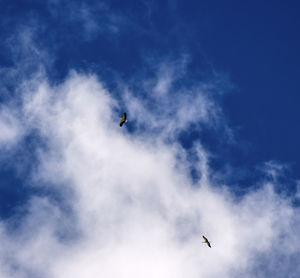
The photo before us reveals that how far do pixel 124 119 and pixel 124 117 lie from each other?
33 cm

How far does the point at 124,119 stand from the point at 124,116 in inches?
19.0

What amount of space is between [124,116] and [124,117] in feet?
0.50

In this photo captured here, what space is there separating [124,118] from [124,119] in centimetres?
15

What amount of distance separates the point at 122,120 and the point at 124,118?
404 mm

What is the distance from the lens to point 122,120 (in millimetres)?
69438

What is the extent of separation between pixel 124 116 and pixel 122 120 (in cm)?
67

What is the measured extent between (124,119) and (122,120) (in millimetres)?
316

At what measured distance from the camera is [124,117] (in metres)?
69.2

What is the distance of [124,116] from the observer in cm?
6919

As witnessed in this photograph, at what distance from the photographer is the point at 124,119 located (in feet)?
228
